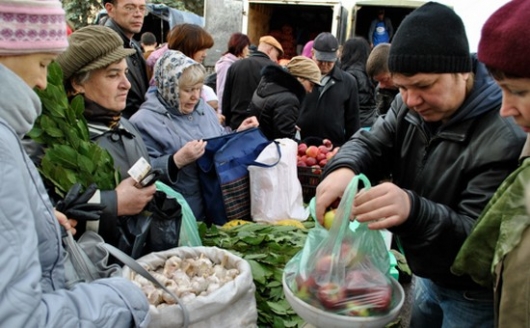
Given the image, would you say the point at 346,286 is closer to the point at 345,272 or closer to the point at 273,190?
the point at 345,272

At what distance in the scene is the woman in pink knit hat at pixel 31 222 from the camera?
3.08 ft

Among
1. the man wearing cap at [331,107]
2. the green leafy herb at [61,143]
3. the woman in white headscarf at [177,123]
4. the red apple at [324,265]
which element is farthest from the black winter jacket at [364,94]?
the red apple at [324,265]

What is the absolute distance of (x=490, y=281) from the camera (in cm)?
124

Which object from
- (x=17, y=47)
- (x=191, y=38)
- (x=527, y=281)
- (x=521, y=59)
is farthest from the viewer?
(x=191, y=38)

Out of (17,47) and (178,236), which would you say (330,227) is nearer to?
(178,236)

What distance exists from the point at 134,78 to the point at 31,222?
8.90ft

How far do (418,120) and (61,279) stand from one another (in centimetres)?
128

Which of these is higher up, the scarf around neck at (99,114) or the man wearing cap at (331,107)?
the scarf around neck at (99,114)

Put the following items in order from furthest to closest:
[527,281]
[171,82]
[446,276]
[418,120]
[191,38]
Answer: [191,38]
[171,82]
[418,120]
[446,276]
[527,281]

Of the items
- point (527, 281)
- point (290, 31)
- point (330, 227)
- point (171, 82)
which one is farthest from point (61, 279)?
point (290, 31)

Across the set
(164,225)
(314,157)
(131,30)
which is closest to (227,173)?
(164,225)

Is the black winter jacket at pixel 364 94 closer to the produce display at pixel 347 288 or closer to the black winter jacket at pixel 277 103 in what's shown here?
the black winter jacket at pixel 277 103

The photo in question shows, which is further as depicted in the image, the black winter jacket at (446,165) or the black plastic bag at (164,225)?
the black plastic bag at (164,225)

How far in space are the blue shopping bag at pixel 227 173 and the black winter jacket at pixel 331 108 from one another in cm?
173
